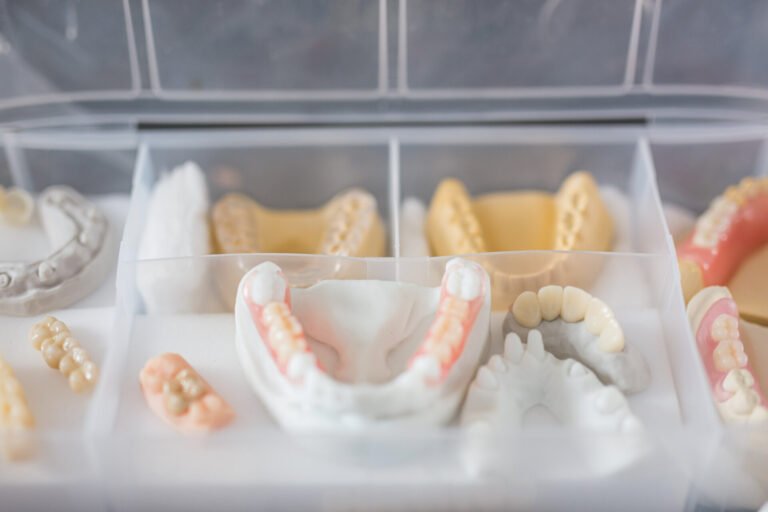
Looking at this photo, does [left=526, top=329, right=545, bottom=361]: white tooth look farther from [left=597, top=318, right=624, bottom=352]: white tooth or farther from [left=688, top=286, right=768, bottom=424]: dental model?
[left=688, top=286, right=768, bottom=424]: dental model

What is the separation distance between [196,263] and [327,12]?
450mm

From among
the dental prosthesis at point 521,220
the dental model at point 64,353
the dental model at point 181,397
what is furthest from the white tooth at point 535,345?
Answer: the dental model at point 64,353

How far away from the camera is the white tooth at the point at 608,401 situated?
1.06 meters

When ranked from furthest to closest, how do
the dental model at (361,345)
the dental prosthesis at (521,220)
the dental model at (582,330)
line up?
the dental prosthesis at (521,220) < the dental model at (582,330) < the dental model at (361,345)

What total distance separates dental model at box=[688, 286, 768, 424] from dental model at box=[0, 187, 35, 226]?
3.21 feet

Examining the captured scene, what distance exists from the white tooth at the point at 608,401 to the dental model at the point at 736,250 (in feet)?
0.88

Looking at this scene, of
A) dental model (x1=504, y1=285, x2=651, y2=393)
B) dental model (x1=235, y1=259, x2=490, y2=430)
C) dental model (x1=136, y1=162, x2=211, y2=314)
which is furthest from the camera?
dental model (x1=136, y1=162, x2=211, y2=314)

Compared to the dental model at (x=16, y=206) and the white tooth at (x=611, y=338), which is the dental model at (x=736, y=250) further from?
the dental model at (x=16, y=206)

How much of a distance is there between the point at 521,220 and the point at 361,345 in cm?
43

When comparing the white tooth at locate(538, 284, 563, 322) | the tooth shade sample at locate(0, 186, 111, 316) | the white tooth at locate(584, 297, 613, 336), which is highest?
the tooth shade sample at locate(0, 186, 111, 316)

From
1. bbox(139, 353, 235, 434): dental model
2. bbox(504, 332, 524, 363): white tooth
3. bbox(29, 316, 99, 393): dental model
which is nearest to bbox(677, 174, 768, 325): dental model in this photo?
bbox(504, 332, 524, 363): white tooth

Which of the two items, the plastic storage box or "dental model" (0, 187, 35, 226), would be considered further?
"dental model" (0, 187, 35, 226)

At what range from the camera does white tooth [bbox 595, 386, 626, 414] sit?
1.06 m

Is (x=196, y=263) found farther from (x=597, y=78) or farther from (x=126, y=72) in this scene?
(x=597, y=78)
